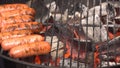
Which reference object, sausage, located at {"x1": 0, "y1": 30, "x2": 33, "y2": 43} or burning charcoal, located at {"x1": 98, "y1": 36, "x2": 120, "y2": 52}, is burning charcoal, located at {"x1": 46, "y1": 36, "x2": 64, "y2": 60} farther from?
burning charcoal, located at {"x1": 98, "y1": 36, "x2": 120, "y2": 52}

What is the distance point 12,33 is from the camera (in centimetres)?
281

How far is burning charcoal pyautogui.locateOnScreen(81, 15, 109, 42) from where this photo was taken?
2.94 m

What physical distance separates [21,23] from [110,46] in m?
1.17

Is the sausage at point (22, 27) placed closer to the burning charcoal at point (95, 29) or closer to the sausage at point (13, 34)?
the sausage at point (13, 34)

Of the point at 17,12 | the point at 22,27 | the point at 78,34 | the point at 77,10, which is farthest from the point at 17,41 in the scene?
the point at 77,10

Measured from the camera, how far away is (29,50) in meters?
2.57

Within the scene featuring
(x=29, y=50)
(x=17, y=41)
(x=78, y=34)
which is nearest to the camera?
(x=29, y=50)

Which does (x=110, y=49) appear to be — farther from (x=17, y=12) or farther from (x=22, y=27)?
(x=17, y=12)

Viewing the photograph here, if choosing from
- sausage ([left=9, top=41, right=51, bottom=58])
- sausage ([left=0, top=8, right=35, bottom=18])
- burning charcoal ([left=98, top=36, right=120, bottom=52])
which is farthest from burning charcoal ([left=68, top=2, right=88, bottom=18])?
sausage ([left=9, top=41, right=51, bottom=58])

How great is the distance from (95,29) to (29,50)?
0.97 meters

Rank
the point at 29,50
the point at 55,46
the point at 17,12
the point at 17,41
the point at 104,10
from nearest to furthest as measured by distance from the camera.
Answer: the point at 29,50 → the point at 17,41 → the point at 55,46 → the point at 17,12 → the point at 104,10

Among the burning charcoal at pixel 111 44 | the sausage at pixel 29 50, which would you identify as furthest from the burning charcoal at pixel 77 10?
the sausage at pixel 29 50

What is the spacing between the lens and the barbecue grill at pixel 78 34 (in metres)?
2.67

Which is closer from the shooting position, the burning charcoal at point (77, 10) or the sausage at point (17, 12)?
the sausage at point (17, 12)
